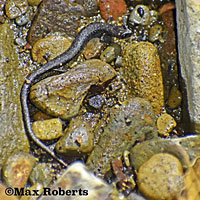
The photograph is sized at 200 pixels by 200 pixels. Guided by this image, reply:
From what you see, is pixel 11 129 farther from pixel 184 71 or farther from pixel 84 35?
pixel 184 71

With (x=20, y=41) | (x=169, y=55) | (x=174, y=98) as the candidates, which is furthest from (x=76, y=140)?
(x=169, y=55)

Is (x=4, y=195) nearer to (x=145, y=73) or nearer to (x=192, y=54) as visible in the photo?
(x=145, y=73)

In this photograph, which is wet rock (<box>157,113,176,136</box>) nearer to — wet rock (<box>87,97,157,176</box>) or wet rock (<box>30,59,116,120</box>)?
wet rock (<box>87,97,157,176</box>)

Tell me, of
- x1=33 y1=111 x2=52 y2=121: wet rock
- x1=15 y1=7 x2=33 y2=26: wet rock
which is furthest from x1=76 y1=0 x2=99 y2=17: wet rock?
x1=33 y1=111 x2=52 y2=121: wet rock

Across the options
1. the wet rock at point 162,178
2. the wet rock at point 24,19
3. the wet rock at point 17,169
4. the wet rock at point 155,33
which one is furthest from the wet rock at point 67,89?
the wet rock at point 162,178

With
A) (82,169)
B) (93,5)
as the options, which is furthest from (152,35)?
(82,169)

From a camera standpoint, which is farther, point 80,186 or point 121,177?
point 121,177

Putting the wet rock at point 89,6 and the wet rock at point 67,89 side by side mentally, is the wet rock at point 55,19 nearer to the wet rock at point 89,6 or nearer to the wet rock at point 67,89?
the wet rock at point 89,6
